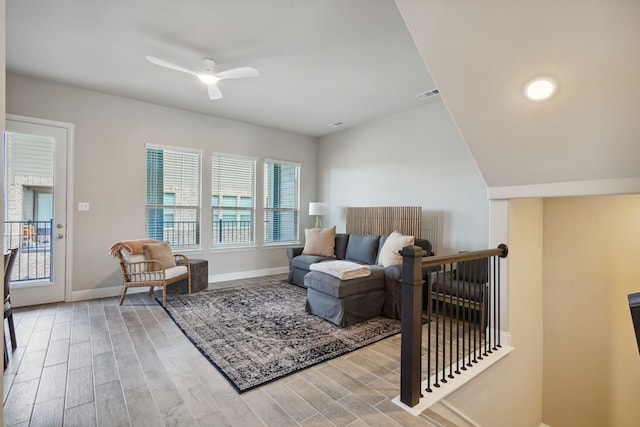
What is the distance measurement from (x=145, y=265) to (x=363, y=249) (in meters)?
3.16

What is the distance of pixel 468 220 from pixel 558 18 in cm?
292

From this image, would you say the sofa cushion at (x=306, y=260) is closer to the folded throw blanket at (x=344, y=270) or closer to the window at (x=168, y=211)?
the folded throw blanket at (x=344, y=270)

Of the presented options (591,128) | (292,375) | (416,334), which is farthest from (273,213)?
(591,128)

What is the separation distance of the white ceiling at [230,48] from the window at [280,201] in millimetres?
1743

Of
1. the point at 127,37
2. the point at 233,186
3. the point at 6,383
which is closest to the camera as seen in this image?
the point at 6,383

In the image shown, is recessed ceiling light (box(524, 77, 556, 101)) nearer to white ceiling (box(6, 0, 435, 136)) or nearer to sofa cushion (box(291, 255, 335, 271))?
white ceiling (box(6, 0, 435, 136))

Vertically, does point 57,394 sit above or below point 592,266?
below

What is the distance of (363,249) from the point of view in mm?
4809

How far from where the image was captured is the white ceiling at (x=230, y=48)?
2508 mm

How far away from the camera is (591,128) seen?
1.96 meters

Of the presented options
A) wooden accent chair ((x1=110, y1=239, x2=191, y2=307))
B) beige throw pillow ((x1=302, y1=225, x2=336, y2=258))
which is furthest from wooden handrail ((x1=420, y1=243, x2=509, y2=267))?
wooden accent chair ((x1=110, y1=239, x2=191, y2=307))

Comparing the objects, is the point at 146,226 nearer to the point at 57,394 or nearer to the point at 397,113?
the point at 57,394

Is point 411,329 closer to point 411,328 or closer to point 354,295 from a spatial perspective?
point 411,328

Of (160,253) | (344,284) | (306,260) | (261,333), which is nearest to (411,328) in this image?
(344,284)
